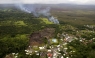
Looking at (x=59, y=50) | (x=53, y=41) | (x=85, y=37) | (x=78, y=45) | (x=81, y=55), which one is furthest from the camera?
(x=85, y=37)

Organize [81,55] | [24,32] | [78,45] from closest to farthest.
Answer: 1. [81,55]
2. [78,45]
3. [24,32]

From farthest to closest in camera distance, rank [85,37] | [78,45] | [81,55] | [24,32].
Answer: [24,32] → [85,37] → [78,45] → [81,55]

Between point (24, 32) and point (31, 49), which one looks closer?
point (31, 49)

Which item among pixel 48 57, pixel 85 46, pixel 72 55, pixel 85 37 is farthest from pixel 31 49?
pixel 85 37

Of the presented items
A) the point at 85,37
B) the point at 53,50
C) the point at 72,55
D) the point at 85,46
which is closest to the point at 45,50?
the point at 53,50

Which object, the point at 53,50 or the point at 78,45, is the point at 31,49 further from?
the point at 78,45

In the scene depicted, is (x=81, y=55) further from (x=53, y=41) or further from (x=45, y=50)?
(x=53, y=41)

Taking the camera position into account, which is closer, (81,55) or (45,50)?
(81,55)

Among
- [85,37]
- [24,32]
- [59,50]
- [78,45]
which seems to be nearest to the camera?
[59,50]
